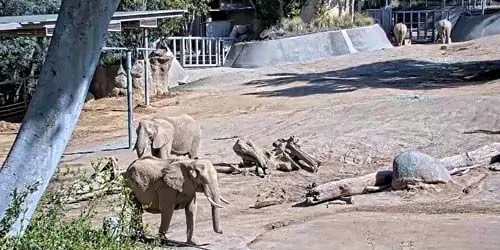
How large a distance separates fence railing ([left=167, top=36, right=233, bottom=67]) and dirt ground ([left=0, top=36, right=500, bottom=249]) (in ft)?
6.60

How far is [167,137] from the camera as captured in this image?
489 inches

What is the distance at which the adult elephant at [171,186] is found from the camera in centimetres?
830

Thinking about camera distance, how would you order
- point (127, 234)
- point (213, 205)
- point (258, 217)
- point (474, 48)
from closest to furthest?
point (127, 234), point (213, 205), point (258, 217), point (474, 48)

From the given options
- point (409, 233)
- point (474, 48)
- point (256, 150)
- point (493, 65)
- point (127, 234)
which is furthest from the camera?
point (474, 48)

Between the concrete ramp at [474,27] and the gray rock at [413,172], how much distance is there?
27.3 m

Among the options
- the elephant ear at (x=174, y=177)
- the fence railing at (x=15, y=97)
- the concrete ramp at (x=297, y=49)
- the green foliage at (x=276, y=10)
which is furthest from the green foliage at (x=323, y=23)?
the elephant ear at (x=174, y=177)

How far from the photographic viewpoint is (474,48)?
33125 millimetres

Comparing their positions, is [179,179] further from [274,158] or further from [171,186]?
[274,158]

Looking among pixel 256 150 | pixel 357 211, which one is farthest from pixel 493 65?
pixel 357 211

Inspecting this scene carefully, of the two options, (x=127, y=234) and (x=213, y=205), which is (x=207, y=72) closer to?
(x=213, y=205)

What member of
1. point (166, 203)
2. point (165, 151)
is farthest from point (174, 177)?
point (165, 151)

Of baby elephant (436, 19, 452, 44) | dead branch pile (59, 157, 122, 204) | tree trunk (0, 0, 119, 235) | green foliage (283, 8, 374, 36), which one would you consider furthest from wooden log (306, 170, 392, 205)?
baby elephant (436, 19, 452, 44)

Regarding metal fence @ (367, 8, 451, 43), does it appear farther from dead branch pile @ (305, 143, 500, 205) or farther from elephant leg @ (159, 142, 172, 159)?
elephant leg @ (159, 142, 172, 159)

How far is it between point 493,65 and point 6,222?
25.2 meters
